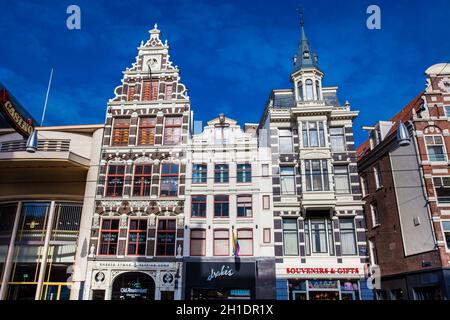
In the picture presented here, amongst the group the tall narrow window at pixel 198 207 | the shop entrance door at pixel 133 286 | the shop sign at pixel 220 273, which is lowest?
the shop entrance door at pixel 133 286

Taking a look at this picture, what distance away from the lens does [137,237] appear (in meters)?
27.5

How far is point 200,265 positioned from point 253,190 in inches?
271

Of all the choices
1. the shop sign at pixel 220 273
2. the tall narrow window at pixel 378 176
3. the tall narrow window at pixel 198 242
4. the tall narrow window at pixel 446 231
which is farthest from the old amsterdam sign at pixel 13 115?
the tall narrow window at pixel 446 231

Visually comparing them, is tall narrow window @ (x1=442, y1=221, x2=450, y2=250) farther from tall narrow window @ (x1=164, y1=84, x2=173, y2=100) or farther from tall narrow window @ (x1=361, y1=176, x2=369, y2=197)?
tall narrow window @ (x1=164, y1=84, x2=173, y2=100)

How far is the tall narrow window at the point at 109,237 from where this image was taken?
27391 mm

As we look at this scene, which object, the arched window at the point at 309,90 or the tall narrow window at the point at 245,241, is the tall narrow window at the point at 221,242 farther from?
the arched window at the point at 309,90

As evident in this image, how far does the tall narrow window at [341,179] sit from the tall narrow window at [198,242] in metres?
10.8

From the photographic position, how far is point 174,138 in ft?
99.2

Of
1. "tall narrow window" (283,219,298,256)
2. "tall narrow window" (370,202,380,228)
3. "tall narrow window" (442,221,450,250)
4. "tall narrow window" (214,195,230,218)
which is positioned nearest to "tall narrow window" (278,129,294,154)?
"tall narrow window" (283,219,298,256)

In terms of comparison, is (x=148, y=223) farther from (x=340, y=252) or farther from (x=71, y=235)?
(x=340, y=252)

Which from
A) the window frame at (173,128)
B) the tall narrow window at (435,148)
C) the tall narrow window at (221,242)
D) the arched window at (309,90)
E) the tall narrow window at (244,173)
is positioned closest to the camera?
the tall narrow window at (435,148)

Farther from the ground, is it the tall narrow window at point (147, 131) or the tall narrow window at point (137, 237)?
the tall narrow window at point (147, 131)

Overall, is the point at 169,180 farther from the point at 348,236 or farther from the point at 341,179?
the point at 348,236
